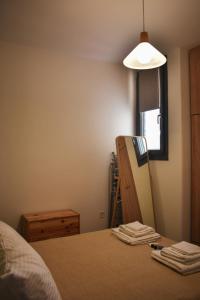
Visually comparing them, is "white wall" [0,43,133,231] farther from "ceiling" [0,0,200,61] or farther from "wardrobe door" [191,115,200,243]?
"wardrobe door" [191,115,200,243]

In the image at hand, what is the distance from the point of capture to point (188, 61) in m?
3.07

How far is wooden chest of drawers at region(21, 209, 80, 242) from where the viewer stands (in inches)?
106

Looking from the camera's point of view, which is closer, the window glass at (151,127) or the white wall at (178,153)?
the white wall at (178,153)

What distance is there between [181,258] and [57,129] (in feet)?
7.24

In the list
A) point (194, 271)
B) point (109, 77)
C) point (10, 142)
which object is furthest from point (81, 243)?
point (109, 77)

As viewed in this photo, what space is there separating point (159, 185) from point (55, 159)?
4.81 ft

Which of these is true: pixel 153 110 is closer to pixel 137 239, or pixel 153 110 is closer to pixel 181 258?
pixel 137 239

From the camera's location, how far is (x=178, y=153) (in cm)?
303

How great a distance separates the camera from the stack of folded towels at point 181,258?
149cm

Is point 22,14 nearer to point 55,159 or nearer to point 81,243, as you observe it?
point 55,159

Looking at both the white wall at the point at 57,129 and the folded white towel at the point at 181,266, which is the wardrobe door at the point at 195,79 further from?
the folded white towel at the point at 181,266

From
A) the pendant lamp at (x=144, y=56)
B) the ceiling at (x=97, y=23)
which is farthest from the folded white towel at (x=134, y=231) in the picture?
the ceiling at (x=97, y=23)

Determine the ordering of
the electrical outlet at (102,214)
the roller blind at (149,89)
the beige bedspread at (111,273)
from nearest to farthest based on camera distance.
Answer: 1. the beige bedspread at (111,273)
2. the roller blind at (149,89)
3. the electrical outlet at (102,214)

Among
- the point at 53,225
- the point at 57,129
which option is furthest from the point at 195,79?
the point at 53,225
